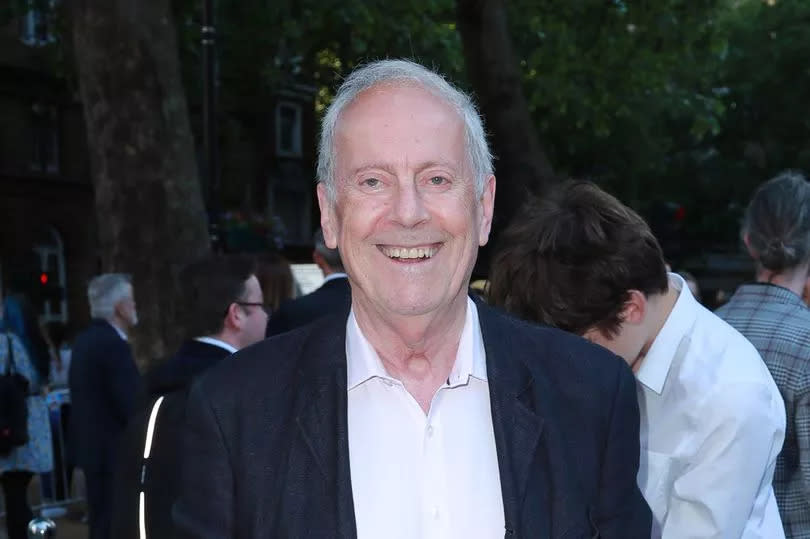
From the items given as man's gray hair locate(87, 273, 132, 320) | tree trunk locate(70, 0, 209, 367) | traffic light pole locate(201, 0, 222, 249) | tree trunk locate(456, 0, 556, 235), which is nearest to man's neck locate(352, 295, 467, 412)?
man's gray hair locate(87, 273, 132, 320)

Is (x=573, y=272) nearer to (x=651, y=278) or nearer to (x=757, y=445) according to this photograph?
(x=651, y=278)

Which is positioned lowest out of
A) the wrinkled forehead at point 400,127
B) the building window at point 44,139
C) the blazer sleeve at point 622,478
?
the blazer sleeve at point 622,478

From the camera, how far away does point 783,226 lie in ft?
12.7

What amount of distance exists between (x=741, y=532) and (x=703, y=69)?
16130mm

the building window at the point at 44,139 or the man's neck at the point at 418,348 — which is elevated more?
the building window at the point at 44,139

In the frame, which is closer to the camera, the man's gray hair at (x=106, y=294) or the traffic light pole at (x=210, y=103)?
the man's gray hair at (x=106, y=294)

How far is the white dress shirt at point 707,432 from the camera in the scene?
8.65ft

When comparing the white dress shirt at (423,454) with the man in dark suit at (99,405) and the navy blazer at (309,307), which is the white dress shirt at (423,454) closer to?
the navy blazer at (309,307)

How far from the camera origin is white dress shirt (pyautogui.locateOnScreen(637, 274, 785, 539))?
2637 mm

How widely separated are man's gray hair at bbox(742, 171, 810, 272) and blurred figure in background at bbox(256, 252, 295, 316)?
303cm

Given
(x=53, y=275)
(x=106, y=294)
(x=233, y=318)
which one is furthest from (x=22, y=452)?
(x=53, y=275)

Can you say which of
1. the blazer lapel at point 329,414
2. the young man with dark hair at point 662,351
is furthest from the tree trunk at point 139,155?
the blazer lapel at point 329,414

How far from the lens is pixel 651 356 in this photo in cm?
285

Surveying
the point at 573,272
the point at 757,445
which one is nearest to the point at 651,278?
the point at 573,272
